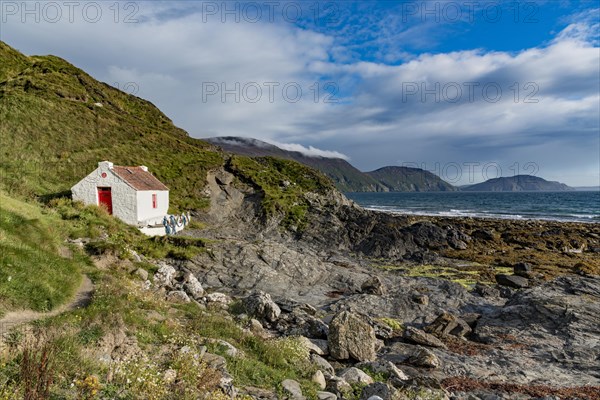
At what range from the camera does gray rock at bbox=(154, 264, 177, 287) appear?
1941 cm

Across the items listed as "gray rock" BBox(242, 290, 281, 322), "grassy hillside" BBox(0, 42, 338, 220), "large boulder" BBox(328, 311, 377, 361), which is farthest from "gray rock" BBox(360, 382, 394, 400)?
"grassy hillside" BBox(0, 42, 338, 220)

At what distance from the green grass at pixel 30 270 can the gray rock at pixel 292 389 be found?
7.87 meters

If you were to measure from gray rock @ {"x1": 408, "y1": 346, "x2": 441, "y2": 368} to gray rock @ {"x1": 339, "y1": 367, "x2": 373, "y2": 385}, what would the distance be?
395 centimetres

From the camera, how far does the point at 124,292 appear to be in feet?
43.4

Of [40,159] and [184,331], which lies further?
[40,159]

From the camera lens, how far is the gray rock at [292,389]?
887 centimetres

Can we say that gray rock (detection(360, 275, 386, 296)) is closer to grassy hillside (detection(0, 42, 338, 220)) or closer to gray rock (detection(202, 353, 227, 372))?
gray rock (detection(202, 353, 227, 372))

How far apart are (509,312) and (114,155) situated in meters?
50.4

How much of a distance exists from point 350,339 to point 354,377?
3.03 metres

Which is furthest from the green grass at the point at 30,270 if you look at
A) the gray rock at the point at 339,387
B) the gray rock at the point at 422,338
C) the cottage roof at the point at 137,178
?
the cottage roof at the point at 137,178

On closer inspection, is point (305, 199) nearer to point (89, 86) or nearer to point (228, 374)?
point (228, 374)

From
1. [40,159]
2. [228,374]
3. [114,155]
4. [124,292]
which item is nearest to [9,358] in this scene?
[228,374]

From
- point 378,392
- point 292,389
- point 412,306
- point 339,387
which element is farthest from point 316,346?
point 412,306

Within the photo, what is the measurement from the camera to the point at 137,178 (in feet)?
122
